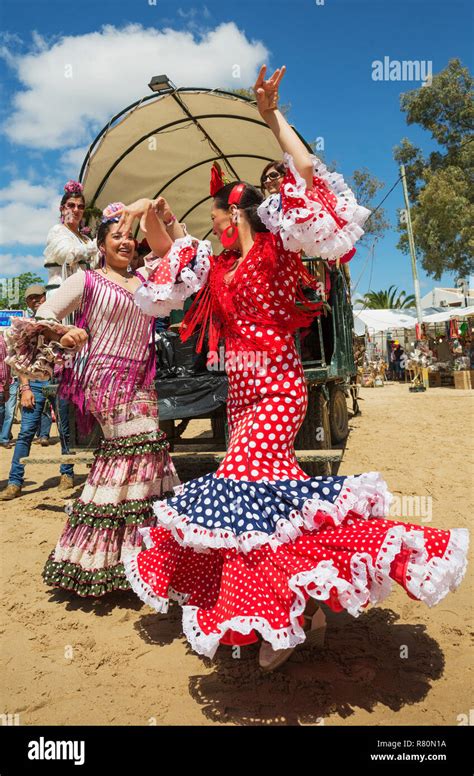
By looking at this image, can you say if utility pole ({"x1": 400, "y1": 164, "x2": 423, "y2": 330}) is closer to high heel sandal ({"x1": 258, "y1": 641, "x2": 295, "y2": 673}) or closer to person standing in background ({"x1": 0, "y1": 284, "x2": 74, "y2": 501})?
person standing in background ({"x1": 0, "y1": 284, "x2": 74, "y2": 501})

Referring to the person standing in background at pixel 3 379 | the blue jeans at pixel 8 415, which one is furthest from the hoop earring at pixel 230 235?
the blue jeans at pixel 8 415

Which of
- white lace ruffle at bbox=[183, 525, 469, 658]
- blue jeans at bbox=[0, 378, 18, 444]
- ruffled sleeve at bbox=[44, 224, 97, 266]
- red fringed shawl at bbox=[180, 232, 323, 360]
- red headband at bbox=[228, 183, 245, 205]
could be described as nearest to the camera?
white lace ruffle at bbox=[183, 525, 469, 658]

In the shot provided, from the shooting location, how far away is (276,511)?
A: 84.1 inches

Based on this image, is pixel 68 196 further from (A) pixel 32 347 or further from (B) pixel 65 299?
(A) pixel 32 347

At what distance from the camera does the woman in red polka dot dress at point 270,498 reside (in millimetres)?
1955

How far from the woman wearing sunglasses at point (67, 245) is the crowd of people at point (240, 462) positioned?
199 centimetres

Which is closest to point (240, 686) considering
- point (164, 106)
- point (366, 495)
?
point (366, 495)

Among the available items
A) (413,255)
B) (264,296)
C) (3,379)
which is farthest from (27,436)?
(413,255)

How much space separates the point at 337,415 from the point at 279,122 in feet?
18.2

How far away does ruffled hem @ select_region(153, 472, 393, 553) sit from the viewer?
208 cm

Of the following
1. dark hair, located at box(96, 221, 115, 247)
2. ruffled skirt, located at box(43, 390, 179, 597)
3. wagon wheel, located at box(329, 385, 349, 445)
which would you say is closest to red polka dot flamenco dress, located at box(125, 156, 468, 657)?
ruffled skirt, located at box(43, 390, 179, 597)

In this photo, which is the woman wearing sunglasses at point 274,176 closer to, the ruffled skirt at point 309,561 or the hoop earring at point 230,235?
the hoop earring at point 230,235

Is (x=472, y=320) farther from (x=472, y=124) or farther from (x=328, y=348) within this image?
(x=328, y=348)

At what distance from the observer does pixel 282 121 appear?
7.14 feet
